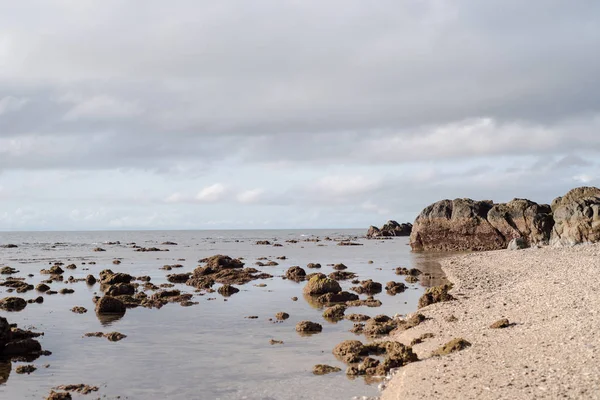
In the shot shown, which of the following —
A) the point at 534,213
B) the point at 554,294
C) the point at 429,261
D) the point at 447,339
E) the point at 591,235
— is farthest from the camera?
the point at 534,213

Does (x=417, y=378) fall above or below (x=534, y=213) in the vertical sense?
below

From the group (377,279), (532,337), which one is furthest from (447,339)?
(377,279)

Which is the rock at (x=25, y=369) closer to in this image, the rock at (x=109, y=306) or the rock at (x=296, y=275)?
the rock at (x=109, y=306)

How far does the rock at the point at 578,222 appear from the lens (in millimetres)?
51500

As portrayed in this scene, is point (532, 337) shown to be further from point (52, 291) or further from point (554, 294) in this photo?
point (52, 291)

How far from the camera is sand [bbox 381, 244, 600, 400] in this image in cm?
1304

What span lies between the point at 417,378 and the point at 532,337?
4.75m

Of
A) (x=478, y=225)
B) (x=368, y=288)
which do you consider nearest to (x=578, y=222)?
(x=478, y=225)

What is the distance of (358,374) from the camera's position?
667 inches

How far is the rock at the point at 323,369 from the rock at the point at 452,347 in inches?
128

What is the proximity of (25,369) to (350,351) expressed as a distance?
11035 mm

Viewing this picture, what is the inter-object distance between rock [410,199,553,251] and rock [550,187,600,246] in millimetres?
6912

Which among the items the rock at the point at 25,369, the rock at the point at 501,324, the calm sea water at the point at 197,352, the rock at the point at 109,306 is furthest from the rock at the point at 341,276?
the rock at the point at 25,369

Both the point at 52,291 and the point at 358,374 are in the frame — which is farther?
the point at 52,291
